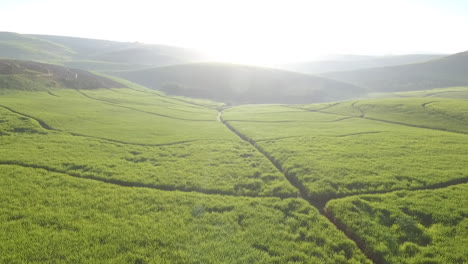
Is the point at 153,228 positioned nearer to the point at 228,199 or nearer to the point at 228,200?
the point at 228,200

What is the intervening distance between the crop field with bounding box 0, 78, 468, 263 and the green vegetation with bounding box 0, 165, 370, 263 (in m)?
0.07

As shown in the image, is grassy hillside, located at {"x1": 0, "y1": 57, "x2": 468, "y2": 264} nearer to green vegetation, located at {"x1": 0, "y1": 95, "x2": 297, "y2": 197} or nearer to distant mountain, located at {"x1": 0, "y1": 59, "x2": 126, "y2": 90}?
green vegetation, located at {"x1": 0, "y1": 95, "x2": 297, "y2": 197}

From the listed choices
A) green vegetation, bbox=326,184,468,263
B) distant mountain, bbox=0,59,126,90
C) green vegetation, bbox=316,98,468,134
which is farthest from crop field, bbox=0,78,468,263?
distant mountain, bbox=0,59,126,90

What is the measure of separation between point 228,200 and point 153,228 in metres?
6.04

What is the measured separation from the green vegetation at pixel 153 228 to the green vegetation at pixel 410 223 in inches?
53.1

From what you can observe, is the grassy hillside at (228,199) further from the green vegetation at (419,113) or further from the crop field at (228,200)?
the green vegetation at (419,113)

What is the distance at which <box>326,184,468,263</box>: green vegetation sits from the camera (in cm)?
1252

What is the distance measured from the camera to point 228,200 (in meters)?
18.4

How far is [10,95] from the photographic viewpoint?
2505 inches

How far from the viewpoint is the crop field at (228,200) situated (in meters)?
12.6

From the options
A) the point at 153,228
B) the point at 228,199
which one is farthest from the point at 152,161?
the point at 153,228

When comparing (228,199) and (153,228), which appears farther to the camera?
(228,199)

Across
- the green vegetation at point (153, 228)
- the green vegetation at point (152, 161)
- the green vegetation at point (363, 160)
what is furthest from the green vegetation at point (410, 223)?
the green vegetation at point (152, 161)

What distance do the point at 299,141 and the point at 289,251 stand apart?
25012 millimetres
